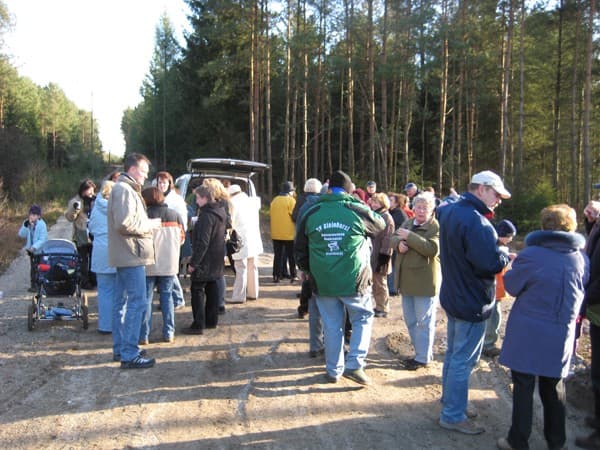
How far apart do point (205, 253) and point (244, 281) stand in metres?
1.87

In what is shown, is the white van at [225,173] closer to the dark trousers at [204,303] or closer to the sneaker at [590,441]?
the dark trousers at [204,303]

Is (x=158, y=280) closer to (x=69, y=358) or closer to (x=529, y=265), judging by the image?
(x=69, y=358)

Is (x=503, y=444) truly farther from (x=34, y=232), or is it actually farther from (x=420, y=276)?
(x=34, y=232)

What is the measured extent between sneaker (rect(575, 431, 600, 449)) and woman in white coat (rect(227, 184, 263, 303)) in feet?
17.3

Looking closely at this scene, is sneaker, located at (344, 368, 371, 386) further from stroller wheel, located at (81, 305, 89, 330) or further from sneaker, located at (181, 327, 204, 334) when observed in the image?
stroller wheel, located at (81, 305, 89, 330)

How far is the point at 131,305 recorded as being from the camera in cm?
516

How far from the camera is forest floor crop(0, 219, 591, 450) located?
3.85 m

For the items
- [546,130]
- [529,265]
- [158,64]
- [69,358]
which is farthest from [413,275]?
[158,64]

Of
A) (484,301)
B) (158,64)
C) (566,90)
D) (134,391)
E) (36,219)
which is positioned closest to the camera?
(484,301)

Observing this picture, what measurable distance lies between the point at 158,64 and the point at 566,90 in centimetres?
3749

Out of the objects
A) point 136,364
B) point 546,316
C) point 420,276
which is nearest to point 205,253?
point 136,364

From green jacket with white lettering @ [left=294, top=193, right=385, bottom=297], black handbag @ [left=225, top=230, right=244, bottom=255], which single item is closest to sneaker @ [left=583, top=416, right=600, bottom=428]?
green jacket with white lettering @ [left=294, top=193, right=385, bottom=297]

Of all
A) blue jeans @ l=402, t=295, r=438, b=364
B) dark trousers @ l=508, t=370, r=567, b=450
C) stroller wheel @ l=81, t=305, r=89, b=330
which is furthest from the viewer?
stroller wheel @ l=81, t=305, r=89, b=330

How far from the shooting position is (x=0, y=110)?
127ft
